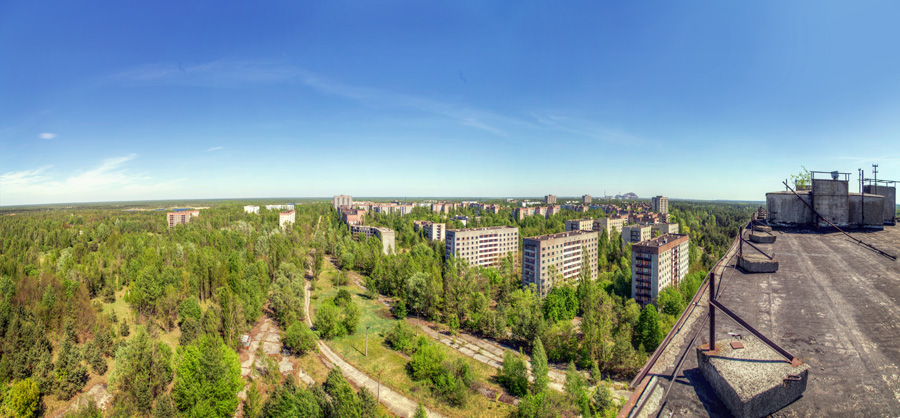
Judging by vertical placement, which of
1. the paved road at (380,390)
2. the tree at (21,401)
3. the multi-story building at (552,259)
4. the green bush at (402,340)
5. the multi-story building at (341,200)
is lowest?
the paved road at (380,390)

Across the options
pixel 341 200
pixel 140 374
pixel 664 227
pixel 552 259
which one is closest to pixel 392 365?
pixel 140 374

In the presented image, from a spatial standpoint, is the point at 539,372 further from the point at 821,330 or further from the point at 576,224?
the point at 576,224

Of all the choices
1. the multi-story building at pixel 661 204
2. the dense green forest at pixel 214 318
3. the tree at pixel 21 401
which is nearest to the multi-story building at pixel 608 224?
the dense green forest at pixel 214 318

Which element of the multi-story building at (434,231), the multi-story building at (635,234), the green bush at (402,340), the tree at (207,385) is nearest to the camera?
the tree at (207,385)

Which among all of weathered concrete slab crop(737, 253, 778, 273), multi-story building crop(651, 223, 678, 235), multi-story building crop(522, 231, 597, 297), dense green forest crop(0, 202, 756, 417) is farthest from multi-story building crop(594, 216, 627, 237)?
weathered concrete slab crop(737, 253, 778, 273)

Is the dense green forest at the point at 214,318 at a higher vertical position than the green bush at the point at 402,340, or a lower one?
higher

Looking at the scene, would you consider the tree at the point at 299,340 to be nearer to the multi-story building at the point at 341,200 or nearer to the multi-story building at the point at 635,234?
the multi-story building at the point at 635,234

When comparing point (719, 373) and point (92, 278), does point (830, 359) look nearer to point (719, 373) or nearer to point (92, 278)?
point (719, 373)
